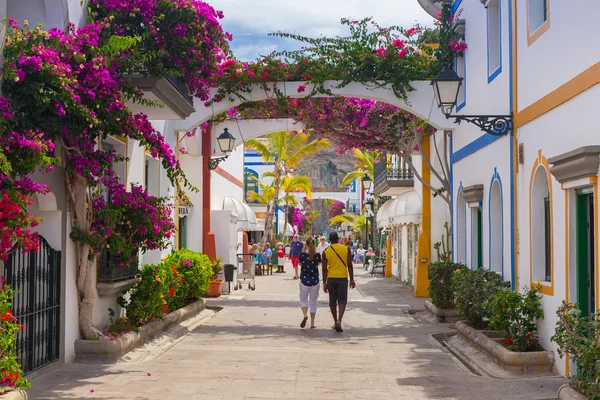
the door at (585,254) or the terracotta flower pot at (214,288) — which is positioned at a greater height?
the door at (585,254)

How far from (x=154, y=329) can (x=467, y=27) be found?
8295 millimetres

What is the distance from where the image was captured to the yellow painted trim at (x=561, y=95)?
8.15 meters

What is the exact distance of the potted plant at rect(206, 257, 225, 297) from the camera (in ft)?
69.9

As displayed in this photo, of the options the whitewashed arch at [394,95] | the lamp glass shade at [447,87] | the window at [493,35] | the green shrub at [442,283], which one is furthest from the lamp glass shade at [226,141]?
the window at [493,35]

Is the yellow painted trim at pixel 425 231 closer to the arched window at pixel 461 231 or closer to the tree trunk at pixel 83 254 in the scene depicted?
the arched window at pixel 461 231

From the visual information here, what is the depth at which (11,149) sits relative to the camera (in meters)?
7.59

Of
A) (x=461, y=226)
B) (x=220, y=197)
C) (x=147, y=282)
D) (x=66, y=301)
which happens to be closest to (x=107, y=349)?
(x=66, y=301)

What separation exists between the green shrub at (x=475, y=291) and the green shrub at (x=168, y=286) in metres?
4.83

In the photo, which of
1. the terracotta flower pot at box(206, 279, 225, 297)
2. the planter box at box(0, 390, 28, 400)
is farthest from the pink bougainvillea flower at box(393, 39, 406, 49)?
the planter box at box(0, 390, 28, 400)

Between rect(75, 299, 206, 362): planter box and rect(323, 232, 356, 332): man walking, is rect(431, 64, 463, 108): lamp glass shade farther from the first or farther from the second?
rect(75, 299, 206, 362): planter box

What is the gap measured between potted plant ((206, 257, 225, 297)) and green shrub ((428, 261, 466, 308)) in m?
7.05

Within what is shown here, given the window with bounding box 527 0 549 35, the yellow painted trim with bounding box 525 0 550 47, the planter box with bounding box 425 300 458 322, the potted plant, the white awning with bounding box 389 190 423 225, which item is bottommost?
the planter box with bounding box 425 300 458 322

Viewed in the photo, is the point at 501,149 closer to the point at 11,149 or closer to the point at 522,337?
the point at 522,337

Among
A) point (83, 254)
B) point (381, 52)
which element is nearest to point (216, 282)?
point (381, 52)
